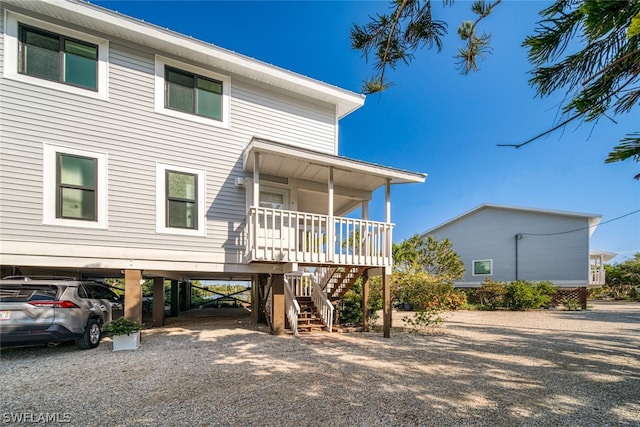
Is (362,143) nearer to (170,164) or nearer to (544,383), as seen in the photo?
(170,164)

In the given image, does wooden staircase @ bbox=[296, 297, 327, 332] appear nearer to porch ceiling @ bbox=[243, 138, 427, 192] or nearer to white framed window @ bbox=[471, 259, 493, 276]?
porch ceiling @ bbox=[243, 138, 427, 192]

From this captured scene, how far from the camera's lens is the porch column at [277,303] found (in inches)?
340

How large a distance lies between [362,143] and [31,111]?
28878mm

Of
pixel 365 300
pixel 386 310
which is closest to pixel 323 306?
pixel 365 300

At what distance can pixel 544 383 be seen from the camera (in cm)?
493

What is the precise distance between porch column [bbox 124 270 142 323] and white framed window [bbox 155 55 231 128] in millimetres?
4087

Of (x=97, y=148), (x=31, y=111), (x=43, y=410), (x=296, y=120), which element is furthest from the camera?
(x=296, y=120)

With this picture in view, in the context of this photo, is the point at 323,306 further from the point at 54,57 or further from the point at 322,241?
the point at 54,57

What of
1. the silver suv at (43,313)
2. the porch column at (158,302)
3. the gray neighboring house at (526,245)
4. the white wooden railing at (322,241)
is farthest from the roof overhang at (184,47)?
the gray neighboring house at (526,245)

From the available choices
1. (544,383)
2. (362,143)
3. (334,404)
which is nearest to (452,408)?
(334,404)

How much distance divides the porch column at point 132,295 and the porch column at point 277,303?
3116 millimetres

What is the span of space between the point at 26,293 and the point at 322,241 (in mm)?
5979

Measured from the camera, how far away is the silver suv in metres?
5.50
